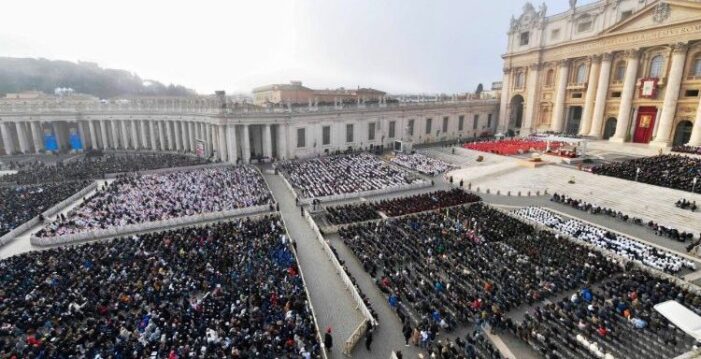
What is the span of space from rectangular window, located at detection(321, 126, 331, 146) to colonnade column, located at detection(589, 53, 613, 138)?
38.9 metres

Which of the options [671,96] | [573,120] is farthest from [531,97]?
[671,96]

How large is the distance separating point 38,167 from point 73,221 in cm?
2725

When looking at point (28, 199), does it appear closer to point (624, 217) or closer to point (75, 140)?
point (75, 140)

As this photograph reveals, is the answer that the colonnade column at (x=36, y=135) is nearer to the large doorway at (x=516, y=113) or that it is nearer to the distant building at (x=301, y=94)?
the distant building at (x=301, y=94)

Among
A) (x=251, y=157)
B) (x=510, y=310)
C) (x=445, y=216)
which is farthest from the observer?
(x=251, y=157)

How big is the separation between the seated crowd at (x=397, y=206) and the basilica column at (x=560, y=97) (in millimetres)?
35621

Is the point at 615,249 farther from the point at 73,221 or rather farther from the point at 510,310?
the point at 73,221

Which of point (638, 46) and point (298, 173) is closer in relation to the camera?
point (298, 173)

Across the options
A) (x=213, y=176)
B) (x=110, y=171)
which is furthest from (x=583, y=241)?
(x=110, y=171)

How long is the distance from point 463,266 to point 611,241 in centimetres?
1021

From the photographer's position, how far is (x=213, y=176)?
38656 millimetres

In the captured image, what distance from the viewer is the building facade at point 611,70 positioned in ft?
136

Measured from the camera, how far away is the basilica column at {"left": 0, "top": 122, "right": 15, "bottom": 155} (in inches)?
2144

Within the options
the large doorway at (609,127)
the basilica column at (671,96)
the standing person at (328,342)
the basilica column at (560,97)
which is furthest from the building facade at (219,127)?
the standing person at (328,342)
